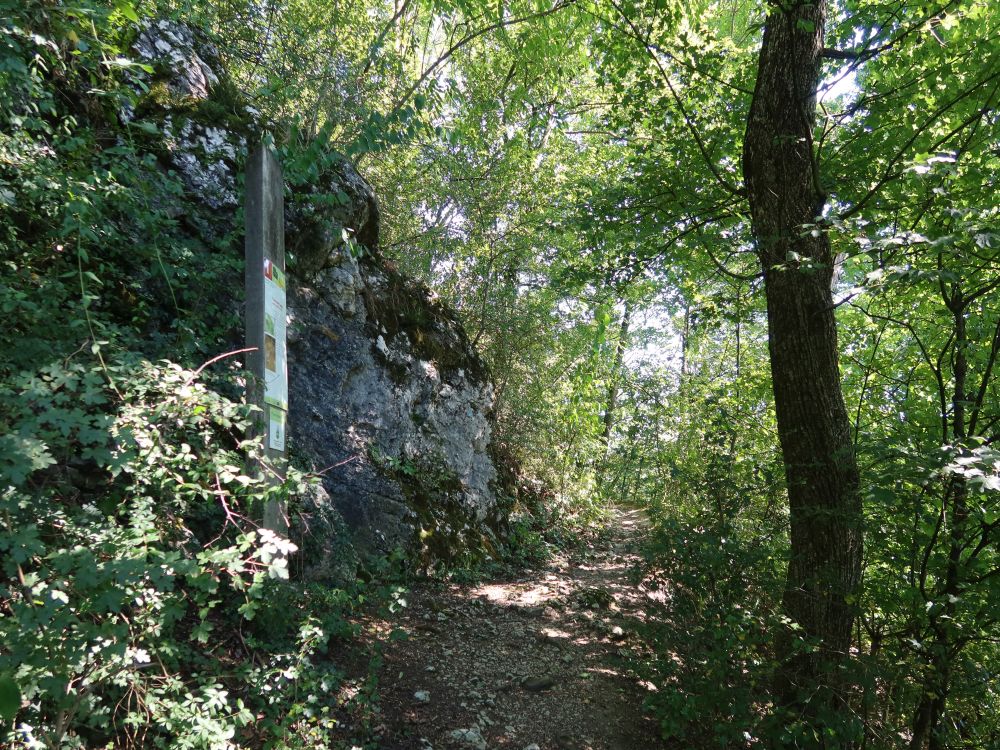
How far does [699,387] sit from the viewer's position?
25.3 ft

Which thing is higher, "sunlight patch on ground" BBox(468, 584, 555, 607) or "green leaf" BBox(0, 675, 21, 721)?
"green leaf" BBox(0, 675, 21, 721)

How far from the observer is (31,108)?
11.1 ft

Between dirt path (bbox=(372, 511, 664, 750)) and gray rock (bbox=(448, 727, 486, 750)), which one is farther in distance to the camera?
dirt path (bbox=(372, 511, 664, 750))

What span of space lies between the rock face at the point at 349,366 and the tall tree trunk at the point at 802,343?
3.13 metres

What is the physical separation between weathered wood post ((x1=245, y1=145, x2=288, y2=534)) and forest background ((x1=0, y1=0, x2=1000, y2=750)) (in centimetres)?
25

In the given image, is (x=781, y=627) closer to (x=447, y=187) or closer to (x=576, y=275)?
(x=576, y=275)

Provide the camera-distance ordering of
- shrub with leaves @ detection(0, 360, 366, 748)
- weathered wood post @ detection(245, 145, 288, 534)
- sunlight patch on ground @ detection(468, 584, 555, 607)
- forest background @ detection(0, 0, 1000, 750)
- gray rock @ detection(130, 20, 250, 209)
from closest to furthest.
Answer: shrub with leaves @ detection(0, 360, 366, 748) → forest background @ detection(0, 0, 1000, 750) → weathered wood post @ detection(245, 145, 288, 534) → gray rock @ detection(130, 20, 250, 209) → sunlight patch on ground @ detection(468, 584, 555, 607)

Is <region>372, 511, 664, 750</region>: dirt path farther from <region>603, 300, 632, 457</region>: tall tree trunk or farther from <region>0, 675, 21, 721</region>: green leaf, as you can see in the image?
<region>603, 300, 632, 457</region>: tall tree trunk

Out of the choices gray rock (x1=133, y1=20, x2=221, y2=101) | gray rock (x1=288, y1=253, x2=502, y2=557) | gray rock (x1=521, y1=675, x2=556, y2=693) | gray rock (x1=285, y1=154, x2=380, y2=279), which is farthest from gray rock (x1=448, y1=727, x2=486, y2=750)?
gray rock (x1=133, y1=20, x2=221, y2=101)

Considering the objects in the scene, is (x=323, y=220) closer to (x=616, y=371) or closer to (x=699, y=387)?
(x=699, y=387)

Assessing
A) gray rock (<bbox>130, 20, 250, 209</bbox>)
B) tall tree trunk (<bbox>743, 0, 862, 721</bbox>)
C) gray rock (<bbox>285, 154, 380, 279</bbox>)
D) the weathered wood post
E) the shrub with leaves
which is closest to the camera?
the shrub with leaves

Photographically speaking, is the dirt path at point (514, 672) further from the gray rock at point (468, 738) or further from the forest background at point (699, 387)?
the forest background at point (699, 387)

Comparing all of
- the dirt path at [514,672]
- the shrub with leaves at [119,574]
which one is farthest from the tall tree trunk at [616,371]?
the shrub with leaves at [119,574]

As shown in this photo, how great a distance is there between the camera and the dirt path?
12.5 feet
